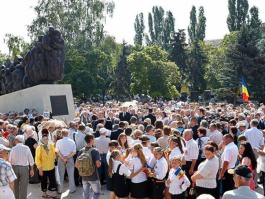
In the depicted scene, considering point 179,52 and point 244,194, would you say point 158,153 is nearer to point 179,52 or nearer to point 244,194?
point 244,194

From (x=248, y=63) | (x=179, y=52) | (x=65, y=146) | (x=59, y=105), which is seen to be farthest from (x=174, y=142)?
(x=179, y=52)

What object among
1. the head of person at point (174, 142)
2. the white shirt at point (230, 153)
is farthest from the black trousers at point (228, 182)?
the head of person at point (174, 142)

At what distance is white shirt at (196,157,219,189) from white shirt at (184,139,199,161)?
144cm

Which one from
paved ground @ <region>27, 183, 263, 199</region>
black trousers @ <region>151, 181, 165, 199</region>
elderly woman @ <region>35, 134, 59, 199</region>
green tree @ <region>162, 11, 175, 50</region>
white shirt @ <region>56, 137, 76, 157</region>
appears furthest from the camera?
green tree @ <region>162, 11, 175, 50</region>

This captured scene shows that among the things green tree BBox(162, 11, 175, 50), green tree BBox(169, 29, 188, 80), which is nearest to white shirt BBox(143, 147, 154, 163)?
green tree BBox(169, 29, 188, 80)

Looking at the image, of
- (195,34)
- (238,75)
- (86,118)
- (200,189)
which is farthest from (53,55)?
(195,34)

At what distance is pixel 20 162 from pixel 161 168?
3.10 metres

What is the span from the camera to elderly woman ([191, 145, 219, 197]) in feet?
19.7

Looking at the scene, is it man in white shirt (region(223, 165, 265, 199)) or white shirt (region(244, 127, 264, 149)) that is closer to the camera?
man in white shirt (region(223, 165, 265, 199))

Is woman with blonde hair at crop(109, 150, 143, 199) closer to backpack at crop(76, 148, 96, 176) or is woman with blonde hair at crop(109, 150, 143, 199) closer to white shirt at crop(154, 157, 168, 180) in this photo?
white shirt at crop(154, 157, 168, 180)

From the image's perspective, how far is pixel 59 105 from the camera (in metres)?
17.9

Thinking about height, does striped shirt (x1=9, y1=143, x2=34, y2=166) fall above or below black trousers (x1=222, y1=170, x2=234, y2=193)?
above

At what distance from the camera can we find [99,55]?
41.2m

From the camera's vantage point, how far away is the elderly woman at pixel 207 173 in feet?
19.7
